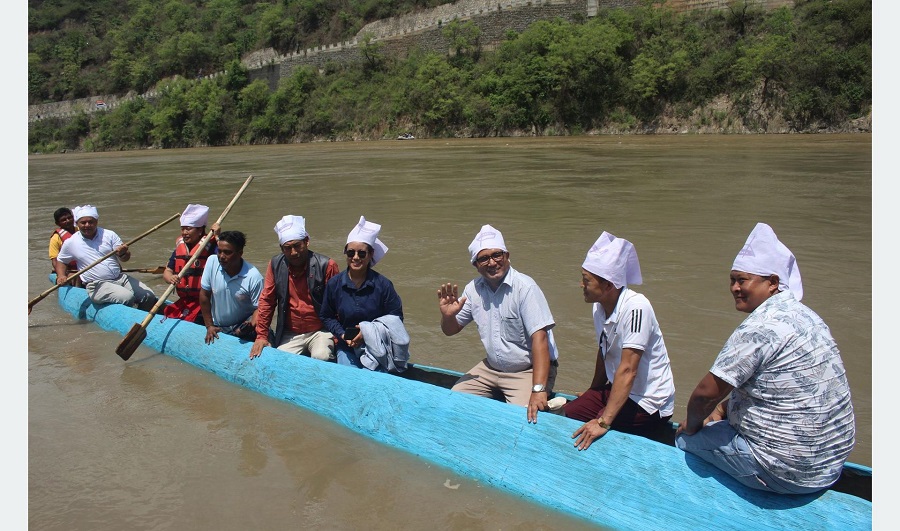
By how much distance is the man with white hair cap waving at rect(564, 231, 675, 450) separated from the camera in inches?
117

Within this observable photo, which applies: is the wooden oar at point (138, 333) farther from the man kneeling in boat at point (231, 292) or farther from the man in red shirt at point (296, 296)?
the man in red shirt at point (296, 296)

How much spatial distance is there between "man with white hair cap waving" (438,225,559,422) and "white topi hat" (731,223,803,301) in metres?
1.11

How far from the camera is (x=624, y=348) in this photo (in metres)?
2.97

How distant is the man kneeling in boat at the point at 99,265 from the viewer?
6.38m

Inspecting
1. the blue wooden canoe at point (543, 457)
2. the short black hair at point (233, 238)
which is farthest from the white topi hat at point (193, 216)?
the blue wooden canoe at point (543, 457)

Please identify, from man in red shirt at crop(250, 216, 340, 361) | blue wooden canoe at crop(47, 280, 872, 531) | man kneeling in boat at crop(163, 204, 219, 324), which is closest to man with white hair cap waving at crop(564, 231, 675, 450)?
blue wooden canoe at crop(47, 280, 872, 531)

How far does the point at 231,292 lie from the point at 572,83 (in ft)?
96.0

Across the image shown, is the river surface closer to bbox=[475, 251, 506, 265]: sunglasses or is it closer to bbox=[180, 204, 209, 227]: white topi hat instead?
bbox=[475, 251, 506, 265]: sunglasses

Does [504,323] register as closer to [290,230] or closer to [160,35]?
[290,230]

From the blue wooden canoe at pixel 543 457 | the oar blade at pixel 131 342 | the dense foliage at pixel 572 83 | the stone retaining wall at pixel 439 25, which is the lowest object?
the blue wooden canoe at pixel 543 457

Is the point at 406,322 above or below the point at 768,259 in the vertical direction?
below

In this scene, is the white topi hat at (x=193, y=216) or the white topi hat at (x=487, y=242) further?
the white topi hat at (x=193, y=216)

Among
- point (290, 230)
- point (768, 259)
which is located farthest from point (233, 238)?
point (768, 259)

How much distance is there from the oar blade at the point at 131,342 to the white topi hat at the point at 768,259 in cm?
440
